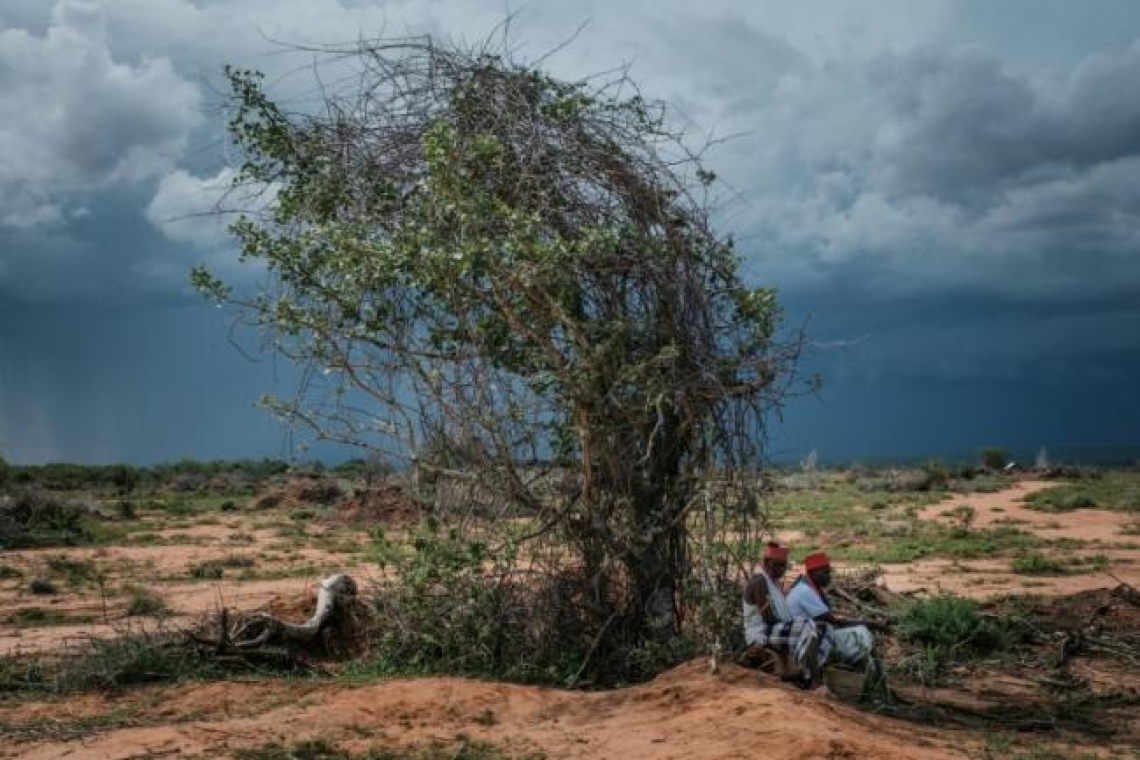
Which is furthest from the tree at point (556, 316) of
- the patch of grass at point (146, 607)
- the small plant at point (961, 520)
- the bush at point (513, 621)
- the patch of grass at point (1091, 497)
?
the patch of grass at point (1091, 497)

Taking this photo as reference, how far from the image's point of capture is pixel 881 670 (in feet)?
31.0

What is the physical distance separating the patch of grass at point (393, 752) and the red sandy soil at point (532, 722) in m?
0.13

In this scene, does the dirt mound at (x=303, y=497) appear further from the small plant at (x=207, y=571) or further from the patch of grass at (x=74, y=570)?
the small plant at (x=207, y=571)

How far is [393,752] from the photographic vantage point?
7.93m

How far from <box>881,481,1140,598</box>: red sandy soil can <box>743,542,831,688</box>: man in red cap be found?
6791mm

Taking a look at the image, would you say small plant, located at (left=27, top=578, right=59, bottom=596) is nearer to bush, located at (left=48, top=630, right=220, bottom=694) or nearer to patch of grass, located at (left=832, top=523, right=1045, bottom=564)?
bush, located at (left=48, top=630, right=220, bottom=694)

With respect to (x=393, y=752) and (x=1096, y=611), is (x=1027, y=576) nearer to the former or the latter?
(x=1096, y=611)

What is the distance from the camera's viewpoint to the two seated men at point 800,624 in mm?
8977

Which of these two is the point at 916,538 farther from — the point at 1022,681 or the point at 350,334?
the point at 350,334

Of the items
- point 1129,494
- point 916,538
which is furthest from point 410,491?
point 1129,494

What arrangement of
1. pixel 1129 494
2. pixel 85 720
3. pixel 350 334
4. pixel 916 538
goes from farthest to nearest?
pixel 1129 494 < pixel 916 538 < pixel 350 334 < pixel 85 720

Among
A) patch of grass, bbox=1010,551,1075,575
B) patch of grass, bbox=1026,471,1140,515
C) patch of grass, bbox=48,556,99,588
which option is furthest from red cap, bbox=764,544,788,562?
patch of grass, bbox=1026,471,1140,515

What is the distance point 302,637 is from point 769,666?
4782 millimetres

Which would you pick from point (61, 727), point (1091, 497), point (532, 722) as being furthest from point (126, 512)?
point (532, 722)
